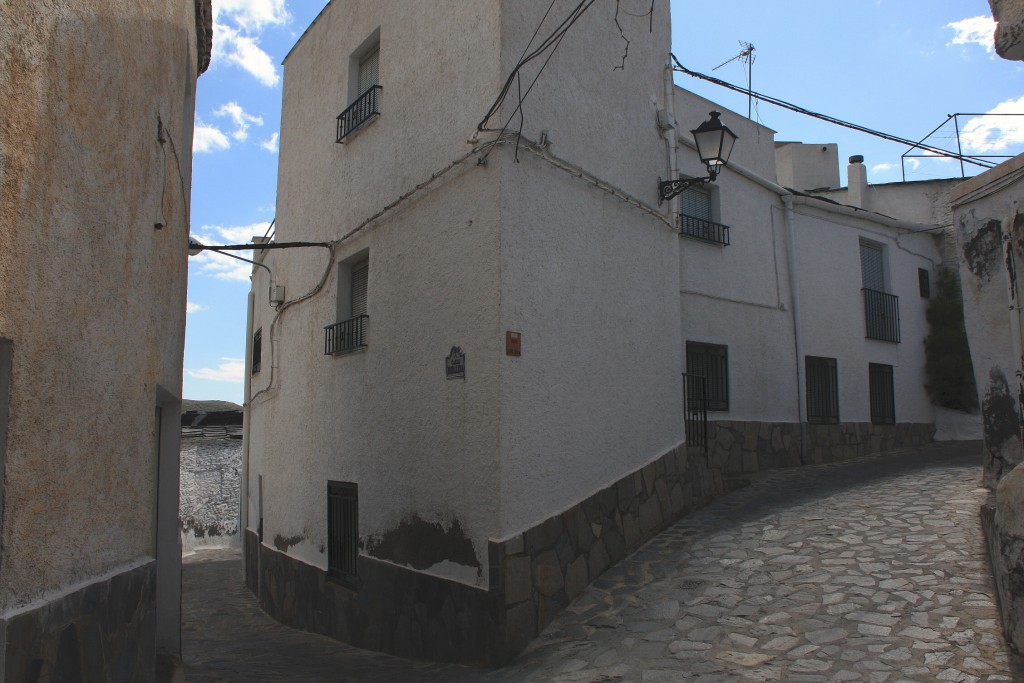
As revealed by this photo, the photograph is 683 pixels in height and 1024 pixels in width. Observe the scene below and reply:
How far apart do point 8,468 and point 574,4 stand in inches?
256

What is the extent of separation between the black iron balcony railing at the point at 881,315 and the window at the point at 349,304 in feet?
28.2

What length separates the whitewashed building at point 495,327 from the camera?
6293 mm

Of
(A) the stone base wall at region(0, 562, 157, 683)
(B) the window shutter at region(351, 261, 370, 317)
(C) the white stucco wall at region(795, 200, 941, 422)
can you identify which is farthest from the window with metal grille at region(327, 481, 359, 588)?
→ (C) the white stucco wall at region(795, 200, 941, 422)

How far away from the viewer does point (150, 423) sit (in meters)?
5.04

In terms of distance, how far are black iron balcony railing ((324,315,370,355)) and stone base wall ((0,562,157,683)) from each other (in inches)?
139

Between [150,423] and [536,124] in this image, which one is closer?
[150,423]

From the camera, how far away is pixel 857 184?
1529cm

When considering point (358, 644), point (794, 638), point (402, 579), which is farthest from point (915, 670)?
point (358, 644)

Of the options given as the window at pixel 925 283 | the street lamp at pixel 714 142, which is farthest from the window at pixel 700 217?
the window at pixel 925 283

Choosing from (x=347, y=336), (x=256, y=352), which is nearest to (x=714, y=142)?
(x=347, y=336)

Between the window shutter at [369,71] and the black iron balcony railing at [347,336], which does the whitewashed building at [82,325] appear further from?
the window shutter at [369,71]

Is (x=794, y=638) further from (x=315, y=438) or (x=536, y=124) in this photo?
(x=315, y=438)

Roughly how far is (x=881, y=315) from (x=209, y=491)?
581 inches

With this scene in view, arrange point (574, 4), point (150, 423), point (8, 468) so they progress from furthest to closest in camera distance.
Result: point (574, 4) → point (150, 423) → point (8, 468)
